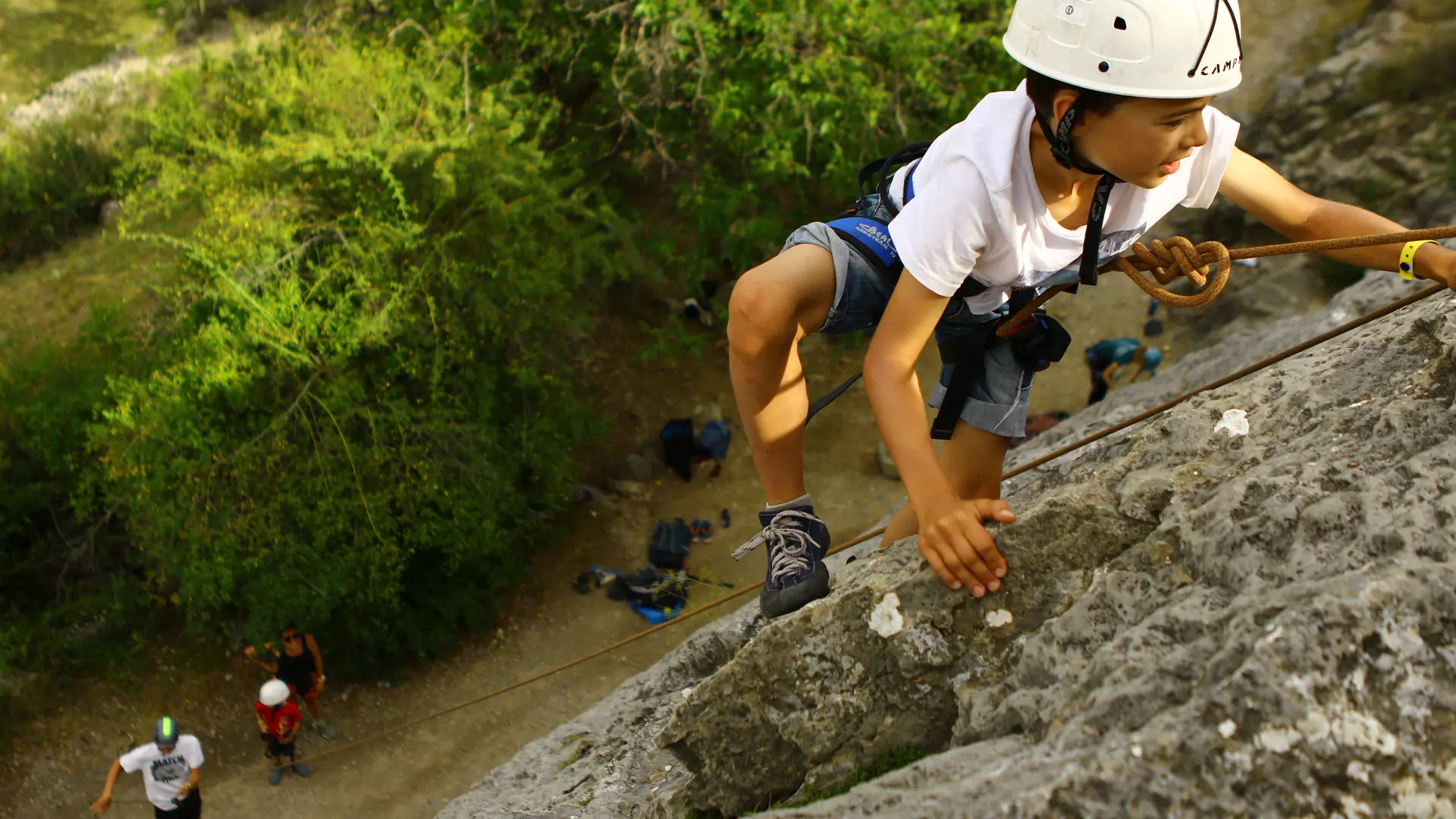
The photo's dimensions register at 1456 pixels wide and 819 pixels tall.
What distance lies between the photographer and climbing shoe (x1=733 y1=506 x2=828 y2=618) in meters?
2.71

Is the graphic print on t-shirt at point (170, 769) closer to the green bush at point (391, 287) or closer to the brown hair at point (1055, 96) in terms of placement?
the green bush at point (391, 287)

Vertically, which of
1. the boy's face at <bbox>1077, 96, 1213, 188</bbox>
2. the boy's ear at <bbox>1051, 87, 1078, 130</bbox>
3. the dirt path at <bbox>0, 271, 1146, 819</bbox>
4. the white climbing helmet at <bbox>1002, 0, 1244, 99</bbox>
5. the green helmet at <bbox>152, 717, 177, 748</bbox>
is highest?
the white climbing helmet at <bbox>1002, 0, 1244, 99</bbox>

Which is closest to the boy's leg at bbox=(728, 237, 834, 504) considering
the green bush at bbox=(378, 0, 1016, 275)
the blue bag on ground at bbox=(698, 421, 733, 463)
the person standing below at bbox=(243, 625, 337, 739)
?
the person standing below at bbox=(243, 625, 337, 739)

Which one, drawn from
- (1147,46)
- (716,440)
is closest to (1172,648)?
(1147,46)

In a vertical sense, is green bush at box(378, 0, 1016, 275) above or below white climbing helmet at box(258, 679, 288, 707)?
above

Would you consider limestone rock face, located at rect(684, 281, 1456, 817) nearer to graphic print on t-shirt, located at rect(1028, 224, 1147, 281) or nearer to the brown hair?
graphic print on t-shirt, located at rect(1028, 224, 1147, 281)

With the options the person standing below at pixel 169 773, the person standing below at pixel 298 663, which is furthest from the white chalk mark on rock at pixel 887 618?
the person standing below at pixel 298 663

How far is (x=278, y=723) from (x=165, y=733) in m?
1.66

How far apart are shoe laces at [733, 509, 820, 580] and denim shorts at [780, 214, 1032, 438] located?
51 centimetres

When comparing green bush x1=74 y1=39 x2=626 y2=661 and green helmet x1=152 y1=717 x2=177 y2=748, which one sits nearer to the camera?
green helmet x1=152 y1=717 x2=177 y2=748

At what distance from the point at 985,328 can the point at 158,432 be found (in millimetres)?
6755

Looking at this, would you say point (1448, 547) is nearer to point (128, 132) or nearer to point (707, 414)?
point (707, 414)

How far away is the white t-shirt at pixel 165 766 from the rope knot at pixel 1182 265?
19.6ft

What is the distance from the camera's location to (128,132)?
13.3 meters
